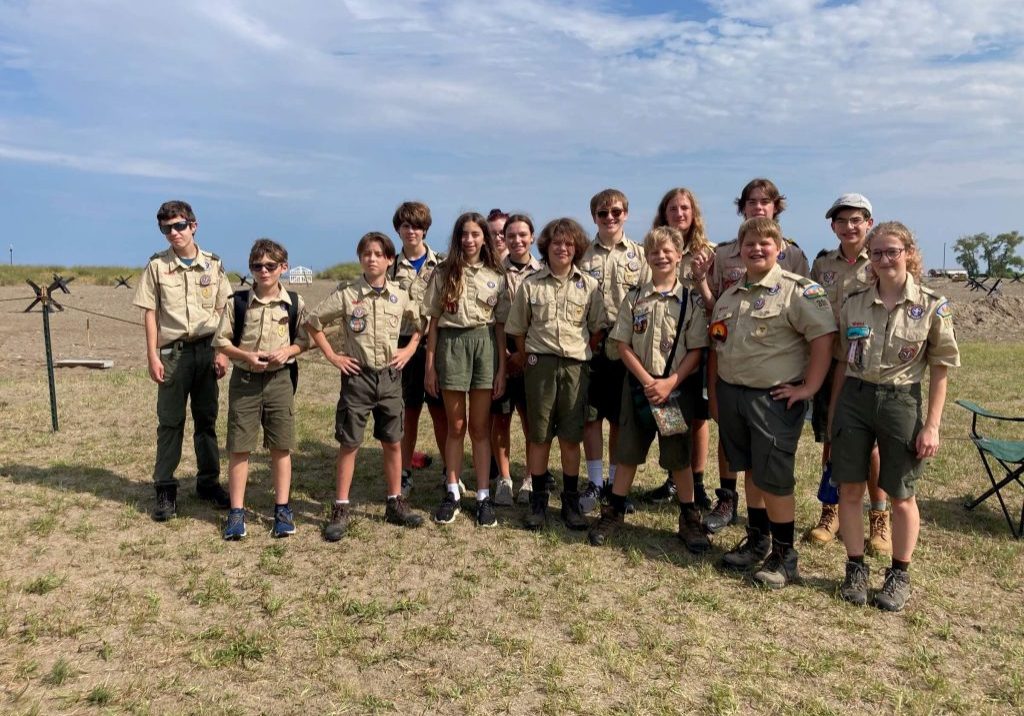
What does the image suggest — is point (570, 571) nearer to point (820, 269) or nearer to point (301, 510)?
point (301, 510)

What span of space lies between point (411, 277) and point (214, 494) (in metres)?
2.06

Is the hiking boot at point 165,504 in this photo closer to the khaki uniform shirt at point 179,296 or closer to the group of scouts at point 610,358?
the group of scouts at point 610,358

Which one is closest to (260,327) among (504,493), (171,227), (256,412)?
(256,412)

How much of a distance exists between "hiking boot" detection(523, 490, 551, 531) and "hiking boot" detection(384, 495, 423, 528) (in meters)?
0.70

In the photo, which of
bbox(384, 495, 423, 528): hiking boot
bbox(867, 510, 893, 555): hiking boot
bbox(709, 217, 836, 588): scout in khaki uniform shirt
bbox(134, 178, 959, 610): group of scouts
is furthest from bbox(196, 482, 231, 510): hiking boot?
bbox(867, 510, 893, 555): hiking boot

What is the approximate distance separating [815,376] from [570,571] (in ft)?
5.36

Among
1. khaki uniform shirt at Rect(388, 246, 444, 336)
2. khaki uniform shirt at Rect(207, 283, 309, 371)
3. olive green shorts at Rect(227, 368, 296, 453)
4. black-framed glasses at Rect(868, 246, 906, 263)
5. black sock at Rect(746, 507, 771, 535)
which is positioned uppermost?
→ black-framed glasses at Rect(868, 246, 906, 263)

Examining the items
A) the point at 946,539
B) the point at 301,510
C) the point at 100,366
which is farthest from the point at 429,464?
the point at 100,366

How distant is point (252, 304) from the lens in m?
4.27

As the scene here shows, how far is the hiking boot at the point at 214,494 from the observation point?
486 cm

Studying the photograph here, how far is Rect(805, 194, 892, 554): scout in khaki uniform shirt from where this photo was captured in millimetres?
3938

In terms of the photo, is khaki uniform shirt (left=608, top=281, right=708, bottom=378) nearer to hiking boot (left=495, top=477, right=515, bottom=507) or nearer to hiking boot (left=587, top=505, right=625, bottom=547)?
hiking boot (left=587, top=505, right=625, bottom=547)

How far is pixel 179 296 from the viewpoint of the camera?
4590 mm

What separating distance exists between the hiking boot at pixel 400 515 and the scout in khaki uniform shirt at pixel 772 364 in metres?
2.04
